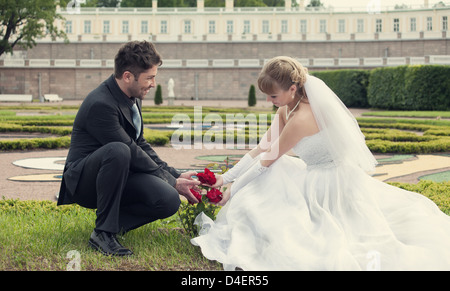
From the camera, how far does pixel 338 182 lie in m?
3.32

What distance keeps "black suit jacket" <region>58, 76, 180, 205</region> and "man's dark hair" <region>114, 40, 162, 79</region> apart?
6.0 inches

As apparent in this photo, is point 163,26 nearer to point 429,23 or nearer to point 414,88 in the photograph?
point 429,23

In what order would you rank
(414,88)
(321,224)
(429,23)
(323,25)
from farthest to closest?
(323,25)
(429,23)
(414,88)
(321,224)

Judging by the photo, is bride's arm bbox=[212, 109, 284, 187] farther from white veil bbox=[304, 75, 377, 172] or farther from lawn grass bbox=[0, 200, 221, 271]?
lawn grass bbox=[0, 200, 221, 271]

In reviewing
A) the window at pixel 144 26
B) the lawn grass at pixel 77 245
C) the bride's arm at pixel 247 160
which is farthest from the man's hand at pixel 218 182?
the window at pixel 144 26

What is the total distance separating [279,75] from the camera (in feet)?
10.8

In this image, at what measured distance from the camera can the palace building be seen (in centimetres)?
4078

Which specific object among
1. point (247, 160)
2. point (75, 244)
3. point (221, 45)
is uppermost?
point (221, 45)

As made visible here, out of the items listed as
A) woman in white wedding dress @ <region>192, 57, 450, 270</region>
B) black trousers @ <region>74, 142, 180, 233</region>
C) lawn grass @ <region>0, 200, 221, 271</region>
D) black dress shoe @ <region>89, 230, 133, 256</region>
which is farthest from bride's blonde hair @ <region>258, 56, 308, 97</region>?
black dress shoe @ <region>89, 230, 133, 256</region>

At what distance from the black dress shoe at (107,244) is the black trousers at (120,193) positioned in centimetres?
4

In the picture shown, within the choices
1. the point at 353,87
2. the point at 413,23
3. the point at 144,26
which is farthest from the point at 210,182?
the point at 144,26

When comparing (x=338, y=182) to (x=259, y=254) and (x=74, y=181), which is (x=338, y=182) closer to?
(x=259, y=254)

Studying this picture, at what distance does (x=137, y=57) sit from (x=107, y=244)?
1.05m

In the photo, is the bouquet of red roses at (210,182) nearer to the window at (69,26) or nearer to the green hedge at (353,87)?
the green hedge at (353,87)
